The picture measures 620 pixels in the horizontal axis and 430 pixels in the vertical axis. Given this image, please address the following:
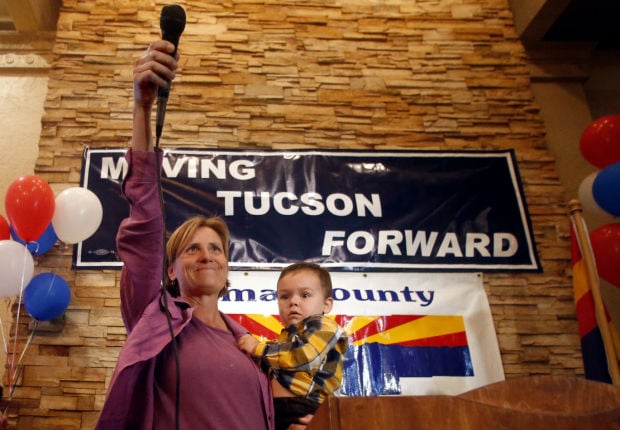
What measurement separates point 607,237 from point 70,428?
114 inches

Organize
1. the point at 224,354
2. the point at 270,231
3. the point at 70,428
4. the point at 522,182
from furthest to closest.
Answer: the point at 522,182 < the point at 270,231 < the point at 70,428 < the point at 224,354

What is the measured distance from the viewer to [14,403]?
2.85 metres

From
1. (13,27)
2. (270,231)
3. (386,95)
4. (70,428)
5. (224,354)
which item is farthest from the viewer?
(13,27)

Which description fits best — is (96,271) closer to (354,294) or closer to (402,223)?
(354,294)

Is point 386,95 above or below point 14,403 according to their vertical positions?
above

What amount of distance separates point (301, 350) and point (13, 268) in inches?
61.4

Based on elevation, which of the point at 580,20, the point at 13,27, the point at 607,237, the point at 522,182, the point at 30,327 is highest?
the point at 13,27

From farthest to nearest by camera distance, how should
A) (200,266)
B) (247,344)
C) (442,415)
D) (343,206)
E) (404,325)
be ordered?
(343,206) → (404,325) → (200,266) → (247,344) → (442,415)

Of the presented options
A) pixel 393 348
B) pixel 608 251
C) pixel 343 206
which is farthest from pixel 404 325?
pixel 608 251

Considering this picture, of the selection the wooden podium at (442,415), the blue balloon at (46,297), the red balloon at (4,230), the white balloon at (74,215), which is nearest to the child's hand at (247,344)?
the wooden podium at (442,415)

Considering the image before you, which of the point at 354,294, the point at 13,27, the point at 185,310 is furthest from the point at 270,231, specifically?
the point at 13,27

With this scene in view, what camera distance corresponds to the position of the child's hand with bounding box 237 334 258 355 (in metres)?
1.46

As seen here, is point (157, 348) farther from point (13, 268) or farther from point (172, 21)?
point (13, 268)

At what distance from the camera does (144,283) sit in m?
1.34
